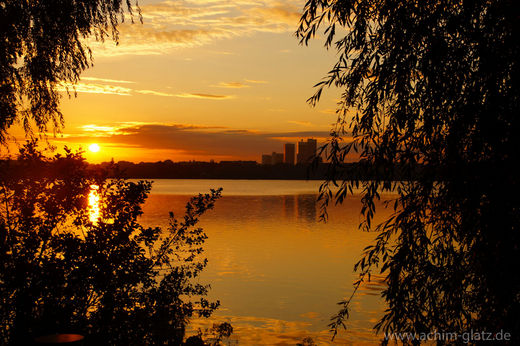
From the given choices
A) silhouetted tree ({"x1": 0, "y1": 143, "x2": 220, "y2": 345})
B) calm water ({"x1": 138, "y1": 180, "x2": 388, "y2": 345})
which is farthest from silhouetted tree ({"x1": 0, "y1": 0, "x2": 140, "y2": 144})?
calm water ({"x1": 138, "y1": 180, "x2": 388, "y2": 345})

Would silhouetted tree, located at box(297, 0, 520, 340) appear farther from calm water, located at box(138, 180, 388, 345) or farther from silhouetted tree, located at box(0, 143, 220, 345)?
calm water, located at box(138, 180, 388, 345)

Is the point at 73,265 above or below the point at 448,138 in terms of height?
below

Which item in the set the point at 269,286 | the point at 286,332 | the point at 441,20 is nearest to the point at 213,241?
the point at 269,286

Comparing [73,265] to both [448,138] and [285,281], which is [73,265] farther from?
[285,281]

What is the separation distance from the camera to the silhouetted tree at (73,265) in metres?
8.19

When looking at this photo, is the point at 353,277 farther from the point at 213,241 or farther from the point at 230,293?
the point at 213,241

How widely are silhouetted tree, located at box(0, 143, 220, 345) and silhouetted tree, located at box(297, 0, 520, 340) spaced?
12.0ft

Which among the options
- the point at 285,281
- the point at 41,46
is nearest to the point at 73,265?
the point at 41,46

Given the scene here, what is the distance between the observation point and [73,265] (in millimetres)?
8375

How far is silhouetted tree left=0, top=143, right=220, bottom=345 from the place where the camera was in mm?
8188

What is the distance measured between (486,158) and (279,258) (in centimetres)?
2797

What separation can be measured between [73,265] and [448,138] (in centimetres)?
617

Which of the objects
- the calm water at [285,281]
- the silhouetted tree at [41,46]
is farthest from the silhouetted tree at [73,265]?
the calm water at [285,281]

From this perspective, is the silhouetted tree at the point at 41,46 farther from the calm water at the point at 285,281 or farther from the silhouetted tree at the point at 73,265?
the calm water at the point at 285,281
